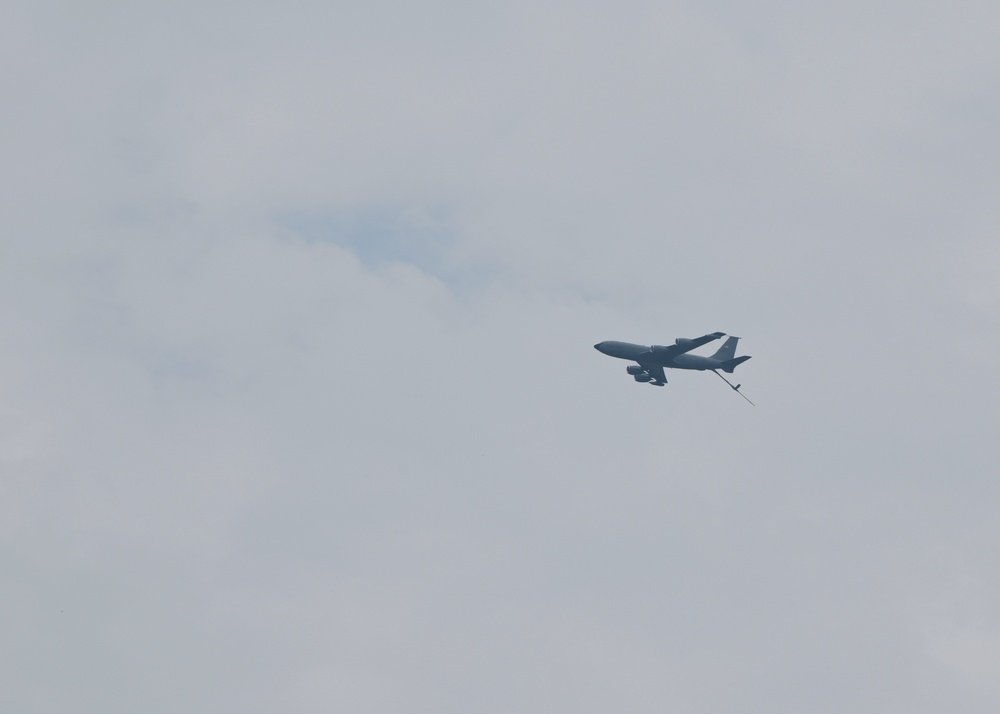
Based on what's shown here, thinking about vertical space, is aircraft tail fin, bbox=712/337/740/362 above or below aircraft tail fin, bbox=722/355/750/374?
above

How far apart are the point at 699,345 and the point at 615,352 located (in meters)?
14.5

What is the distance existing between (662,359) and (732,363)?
1063 centimetres

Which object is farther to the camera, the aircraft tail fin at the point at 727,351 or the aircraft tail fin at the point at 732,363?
the aircraft tail fin at the point at 727,351

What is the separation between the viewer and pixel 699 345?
168m

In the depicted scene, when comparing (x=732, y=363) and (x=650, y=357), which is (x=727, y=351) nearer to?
(x=732, y=363)

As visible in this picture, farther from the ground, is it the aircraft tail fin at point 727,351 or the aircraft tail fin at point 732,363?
the aircraft tail fin at point 727,351

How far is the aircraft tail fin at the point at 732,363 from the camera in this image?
172125 mm

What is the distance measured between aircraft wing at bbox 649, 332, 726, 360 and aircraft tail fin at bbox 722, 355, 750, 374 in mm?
7863

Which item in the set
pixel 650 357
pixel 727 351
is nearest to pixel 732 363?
pixel 727 351

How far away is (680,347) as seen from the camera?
170625 millimetres

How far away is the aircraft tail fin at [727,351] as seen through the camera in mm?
178750

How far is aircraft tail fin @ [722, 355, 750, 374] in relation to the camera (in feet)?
565

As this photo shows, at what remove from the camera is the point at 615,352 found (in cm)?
17675

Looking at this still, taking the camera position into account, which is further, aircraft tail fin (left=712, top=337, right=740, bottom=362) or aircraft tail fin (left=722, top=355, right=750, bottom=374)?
aircraft tail fin (left=712, top=337, right=740, bottom=362)
